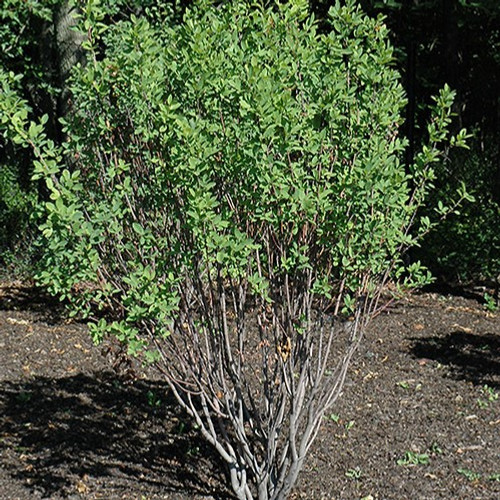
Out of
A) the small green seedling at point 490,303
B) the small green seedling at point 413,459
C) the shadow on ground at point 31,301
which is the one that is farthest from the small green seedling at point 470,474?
the shadow on ground at point 31,301

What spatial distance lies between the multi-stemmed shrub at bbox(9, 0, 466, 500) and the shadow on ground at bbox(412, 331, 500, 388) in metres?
2.28

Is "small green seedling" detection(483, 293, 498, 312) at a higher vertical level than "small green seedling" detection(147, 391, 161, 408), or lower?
lower

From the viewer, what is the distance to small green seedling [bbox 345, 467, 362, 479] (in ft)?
14.6

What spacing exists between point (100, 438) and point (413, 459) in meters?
1.86

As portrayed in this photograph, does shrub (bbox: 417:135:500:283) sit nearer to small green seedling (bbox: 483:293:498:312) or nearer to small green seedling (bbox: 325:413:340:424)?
small green seedling (bbox: 483:293:498:312)

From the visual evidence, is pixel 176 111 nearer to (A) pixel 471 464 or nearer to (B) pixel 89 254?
(B) pixel 89 254

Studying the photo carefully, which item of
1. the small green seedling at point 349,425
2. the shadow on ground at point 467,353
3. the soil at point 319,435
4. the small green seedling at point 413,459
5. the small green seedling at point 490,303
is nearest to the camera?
the soil at point 319,435

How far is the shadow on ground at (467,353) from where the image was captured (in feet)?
19.6

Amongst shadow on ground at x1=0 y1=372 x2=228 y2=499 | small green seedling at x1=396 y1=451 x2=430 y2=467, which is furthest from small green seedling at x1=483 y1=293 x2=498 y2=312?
shadow on ground at x1=0 y1=372 x2=228 y2=499

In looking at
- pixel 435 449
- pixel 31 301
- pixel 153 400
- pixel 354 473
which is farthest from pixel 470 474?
pixel 31 301

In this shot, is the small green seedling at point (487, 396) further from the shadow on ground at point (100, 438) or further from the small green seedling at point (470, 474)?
the shadow on ground at point (100, 438)

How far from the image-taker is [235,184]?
11.9ft

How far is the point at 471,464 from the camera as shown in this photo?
4586 millimetres

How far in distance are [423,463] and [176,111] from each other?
2440 millimetres
